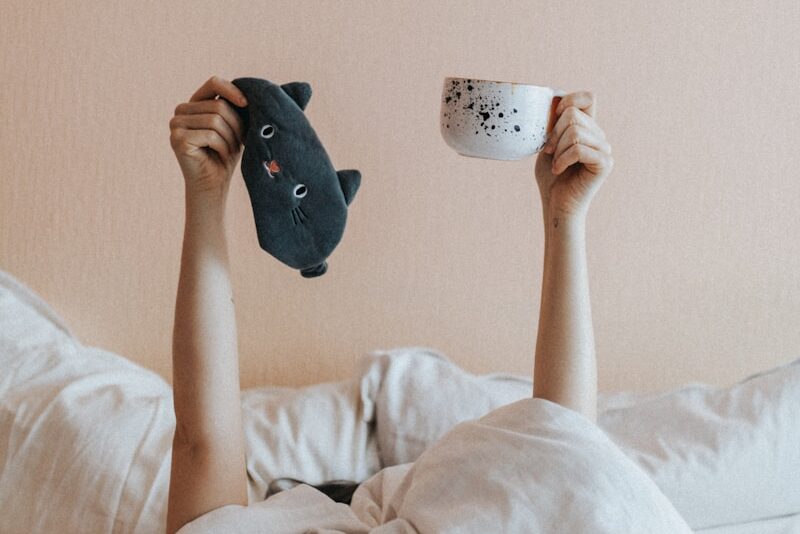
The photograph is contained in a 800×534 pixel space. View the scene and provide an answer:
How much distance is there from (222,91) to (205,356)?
0.89 ft

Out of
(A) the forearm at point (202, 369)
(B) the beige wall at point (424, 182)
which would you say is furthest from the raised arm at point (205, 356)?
(B) the beige wall at point (424, 182)

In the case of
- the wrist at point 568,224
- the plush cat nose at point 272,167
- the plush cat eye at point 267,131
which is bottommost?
the wrist at point 568,224

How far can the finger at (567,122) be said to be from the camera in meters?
0.97

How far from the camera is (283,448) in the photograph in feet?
3.94

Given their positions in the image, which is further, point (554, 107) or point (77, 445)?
point (77, 445)

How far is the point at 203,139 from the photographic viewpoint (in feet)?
3.09

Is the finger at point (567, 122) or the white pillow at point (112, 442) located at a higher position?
the finger at point (567, 122)

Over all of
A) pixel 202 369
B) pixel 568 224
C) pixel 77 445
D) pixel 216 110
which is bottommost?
pixel 77 445

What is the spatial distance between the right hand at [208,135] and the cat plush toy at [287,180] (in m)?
0.01

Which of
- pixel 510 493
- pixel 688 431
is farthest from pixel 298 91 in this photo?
pixel 688 431

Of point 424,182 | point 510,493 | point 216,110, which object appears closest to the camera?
point 510,493

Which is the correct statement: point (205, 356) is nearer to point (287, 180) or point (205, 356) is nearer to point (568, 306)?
point (287, 180)

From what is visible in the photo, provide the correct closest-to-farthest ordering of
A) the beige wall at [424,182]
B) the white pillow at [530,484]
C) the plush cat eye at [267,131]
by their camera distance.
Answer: the white pillow at [530,484] → the plush cat eye at [267,131] → the beige wall at [424,182]

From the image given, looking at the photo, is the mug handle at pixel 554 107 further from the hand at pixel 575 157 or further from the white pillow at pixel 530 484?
the white pillow at pixel 530 484
